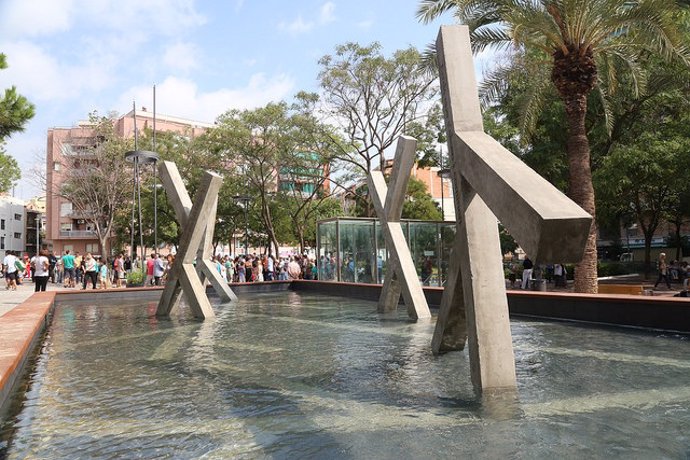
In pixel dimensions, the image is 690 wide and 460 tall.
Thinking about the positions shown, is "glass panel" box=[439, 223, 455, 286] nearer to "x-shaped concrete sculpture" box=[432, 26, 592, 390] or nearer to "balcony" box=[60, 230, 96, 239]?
"x-shaped concrete sculpture" box=[432, 26, 592, 390]

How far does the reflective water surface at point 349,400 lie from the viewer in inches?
120

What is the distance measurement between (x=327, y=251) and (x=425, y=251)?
337 centimetres

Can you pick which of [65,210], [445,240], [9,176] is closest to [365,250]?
[445,240]

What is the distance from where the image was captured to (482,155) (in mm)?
3818

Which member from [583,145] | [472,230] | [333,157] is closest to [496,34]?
[583,145]

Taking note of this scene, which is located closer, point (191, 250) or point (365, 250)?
point (191, 250)

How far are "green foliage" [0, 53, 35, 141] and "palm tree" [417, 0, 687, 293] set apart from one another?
30.2 feet

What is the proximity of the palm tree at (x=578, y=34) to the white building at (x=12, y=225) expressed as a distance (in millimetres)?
65005

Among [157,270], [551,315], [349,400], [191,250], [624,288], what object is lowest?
[349,400]

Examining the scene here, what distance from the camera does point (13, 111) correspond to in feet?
40.9

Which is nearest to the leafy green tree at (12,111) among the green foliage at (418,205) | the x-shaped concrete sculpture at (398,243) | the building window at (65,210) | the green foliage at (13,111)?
the green foliage at (13,111)

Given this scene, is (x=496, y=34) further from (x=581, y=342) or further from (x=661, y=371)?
(x=661, y=371)

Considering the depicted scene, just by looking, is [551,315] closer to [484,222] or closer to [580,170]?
[484,222]

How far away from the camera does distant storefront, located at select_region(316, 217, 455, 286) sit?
1805cm
